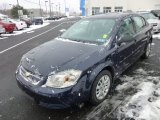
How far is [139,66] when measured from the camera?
5.91 m

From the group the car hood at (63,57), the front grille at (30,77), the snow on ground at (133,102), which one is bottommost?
the snow on ground at (133,102)

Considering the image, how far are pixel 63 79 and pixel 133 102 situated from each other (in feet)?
4.91

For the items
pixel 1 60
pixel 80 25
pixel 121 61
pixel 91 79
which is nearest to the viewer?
pixel 91 79

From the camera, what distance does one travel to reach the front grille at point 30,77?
129 inches

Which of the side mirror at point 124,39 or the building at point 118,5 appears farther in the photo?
the building at point 118,5

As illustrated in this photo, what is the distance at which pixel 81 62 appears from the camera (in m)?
3.40

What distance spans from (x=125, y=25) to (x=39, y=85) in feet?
8.19

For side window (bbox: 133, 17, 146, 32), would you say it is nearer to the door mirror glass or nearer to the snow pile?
the door mirror glass

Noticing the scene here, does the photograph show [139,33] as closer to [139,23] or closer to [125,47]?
[139,23]

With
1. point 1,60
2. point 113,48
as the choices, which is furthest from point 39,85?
point 1,60

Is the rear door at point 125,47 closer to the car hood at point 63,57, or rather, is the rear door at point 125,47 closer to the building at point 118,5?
the car hood at point 63,57

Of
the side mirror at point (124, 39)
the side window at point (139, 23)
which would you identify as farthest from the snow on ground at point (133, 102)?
the side window at point (139, 23)

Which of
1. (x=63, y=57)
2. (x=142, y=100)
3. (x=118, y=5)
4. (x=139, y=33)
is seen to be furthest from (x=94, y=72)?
(x=118, y=5)

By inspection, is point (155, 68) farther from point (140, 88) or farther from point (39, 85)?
point (39, 85)
